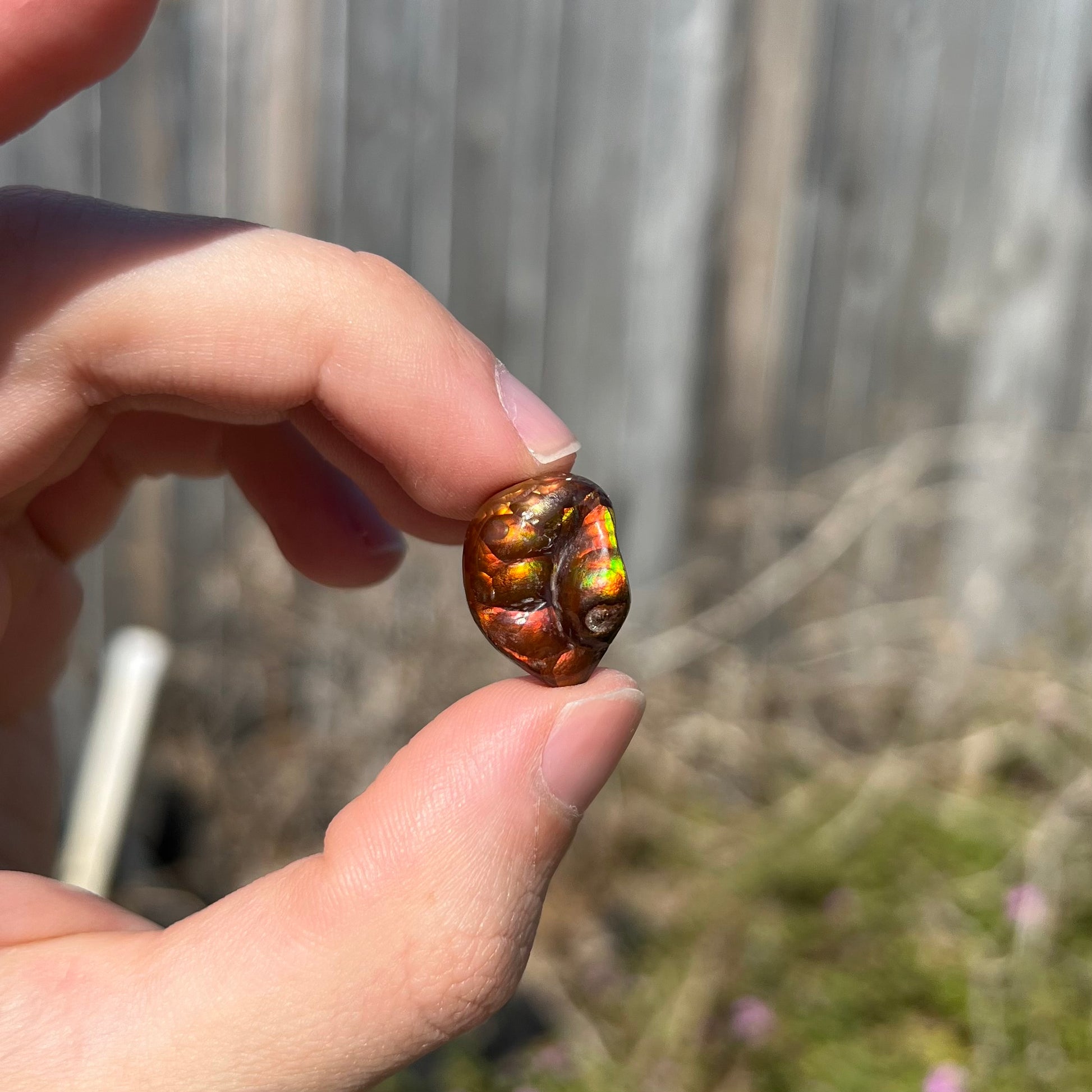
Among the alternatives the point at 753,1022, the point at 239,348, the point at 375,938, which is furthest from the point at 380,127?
the point at 753,1022

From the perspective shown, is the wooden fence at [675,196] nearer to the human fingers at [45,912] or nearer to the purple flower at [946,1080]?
the purple flower at [946,1080]

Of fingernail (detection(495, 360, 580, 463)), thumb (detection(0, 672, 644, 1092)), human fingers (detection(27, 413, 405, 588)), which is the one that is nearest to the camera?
thumb (detection(0, 672, 644, 1092))

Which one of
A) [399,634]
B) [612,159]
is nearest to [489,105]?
[612,159]

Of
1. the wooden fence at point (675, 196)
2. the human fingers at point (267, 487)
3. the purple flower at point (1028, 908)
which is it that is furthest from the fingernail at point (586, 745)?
the wooden fence at point (675, 196)

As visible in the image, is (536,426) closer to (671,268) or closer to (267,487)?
(267,487)

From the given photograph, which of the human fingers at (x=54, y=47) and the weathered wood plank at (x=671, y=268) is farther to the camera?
the weathered wood plank at (x=671, y=268)

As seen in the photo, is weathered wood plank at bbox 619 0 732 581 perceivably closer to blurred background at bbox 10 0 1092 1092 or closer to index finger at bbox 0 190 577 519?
blurred background at bbox 10 0 1092 1092

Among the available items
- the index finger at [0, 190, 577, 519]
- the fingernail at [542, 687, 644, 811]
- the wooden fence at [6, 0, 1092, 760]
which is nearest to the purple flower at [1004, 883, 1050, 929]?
the wooden fence at [6, 0, 1092, 760]
